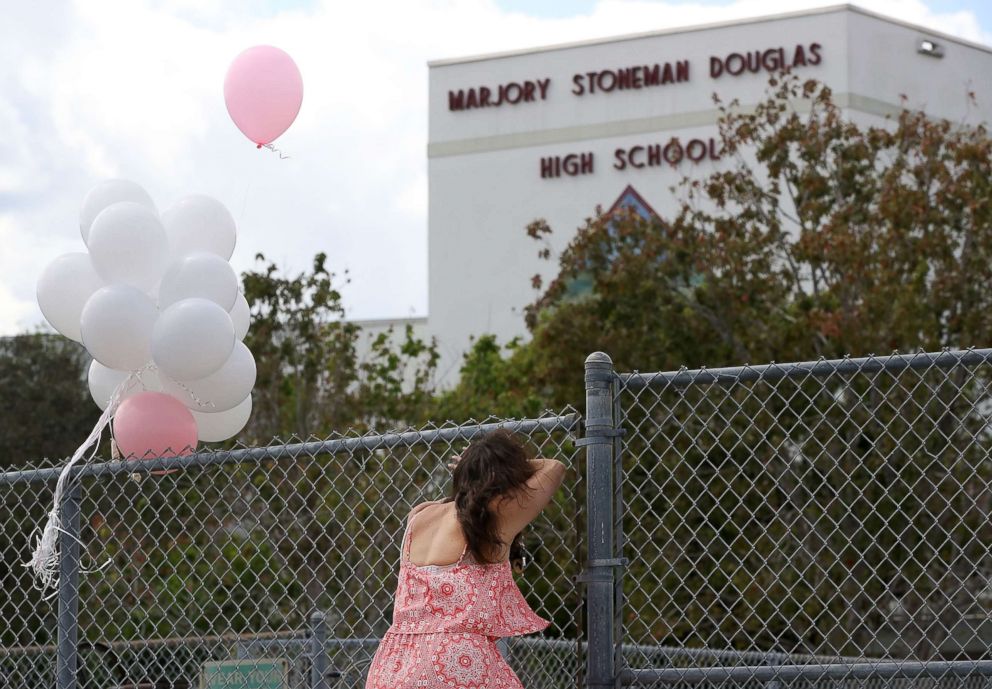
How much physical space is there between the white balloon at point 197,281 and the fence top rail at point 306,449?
53 cm

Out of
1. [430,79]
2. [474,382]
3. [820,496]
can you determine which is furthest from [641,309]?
[430,79]

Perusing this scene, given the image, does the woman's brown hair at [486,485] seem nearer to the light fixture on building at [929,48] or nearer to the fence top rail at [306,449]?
the fence top rail at [306,449]

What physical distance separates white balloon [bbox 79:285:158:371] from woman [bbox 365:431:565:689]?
130 cm

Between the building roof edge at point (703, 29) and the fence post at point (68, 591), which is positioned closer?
the fence post at point (68, 591)

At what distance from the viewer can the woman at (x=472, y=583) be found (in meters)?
3.41

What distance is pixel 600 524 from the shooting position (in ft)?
11.6

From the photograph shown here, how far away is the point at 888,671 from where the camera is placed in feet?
11.0

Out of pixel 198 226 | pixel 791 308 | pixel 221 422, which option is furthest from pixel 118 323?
pixel 791 308

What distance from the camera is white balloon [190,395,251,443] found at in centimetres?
465

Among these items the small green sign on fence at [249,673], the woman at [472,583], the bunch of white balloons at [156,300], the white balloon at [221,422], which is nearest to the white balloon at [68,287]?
the bunch of white balloons at [156,300]

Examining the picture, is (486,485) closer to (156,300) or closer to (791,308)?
(156,300)

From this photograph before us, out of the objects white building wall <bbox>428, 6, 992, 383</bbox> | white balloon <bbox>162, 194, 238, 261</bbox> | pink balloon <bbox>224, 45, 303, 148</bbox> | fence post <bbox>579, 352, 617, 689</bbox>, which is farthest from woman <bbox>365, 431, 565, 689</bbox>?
white building wall <bbox>428, 6, 992, 383</bbox>

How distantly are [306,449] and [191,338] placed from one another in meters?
0.52

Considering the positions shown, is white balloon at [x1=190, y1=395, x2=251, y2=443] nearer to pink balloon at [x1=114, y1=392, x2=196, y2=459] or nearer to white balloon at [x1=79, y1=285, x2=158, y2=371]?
pink balloon at [x1=114, y1=392, x2=196, y2=459]
